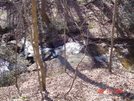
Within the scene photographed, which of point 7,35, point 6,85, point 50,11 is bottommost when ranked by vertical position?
point 6,85

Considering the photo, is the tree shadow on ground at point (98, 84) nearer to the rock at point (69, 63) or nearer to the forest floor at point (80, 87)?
the forest floor at point (80, 87)

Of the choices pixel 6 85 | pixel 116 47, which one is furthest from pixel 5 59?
pixel 116 47

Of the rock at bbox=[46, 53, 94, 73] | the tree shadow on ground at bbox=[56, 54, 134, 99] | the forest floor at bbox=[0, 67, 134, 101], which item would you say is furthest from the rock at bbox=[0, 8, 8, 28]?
the tree shadow on ground at bbox=[56, 54, 134, 99]

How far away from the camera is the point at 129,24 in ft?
42.3

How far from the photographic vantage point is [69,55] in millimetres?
11633

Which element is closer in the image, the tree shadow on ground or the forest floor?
the tree shadow on ground

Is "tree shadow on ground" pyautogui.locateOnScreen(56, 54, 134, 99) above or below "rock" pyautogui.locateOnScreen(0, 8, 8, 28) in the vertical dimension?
below

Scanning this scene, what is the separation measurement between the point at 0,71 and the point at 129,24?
1067cm

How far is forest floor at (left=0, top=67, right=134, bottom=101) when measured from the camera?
6012 millimetres

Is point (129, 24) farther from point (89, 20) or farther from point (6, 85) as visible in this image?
point (6, 85)

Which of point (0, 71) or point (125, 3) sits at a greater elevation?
point (125, 3)

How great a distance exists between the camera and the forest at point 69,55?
630cm

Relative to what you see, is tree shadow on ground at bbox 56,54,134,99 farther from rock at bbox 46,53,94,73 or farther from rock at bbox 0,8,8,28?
rock at bbox 0,8,8,28

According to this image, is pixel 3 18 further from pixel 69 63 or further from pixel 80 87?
pixel 80 87
